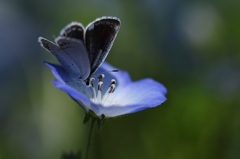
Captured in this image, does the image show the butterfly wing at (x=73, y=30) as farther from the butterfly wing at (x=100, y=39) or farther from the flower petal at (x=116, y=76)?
the flower petal at (x=116, y=76)

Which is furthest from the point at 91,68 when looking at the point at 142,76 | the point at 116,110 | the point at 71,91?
the point at 142,76

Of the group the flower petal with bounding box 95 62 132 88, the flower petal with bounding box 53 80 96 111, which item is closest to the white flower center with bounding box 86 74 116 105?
the flower petal with bounding box 95 62 132 88

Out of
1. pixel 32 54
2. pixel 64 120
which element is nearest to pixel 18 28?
pixel 32 54

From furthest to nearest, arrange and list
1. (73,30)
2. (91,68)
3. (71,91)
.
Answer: (91,68), (73,30), (71,91)

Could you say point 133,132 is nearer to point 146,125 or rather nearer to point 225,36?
point 146,125

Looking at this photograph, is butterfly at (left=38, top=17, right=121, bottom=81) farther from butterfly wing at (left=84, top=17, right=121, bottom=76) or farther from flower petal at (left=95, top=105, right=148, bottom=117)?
flower petal at (left=95, top=105, right=148, bottom=117)

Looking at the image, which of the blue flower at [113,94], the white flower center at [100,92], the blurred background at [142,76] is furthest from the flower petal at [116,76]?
the blurred background at [142,76]

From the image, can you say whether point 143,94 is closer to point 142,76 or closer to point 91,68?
point 91,68
